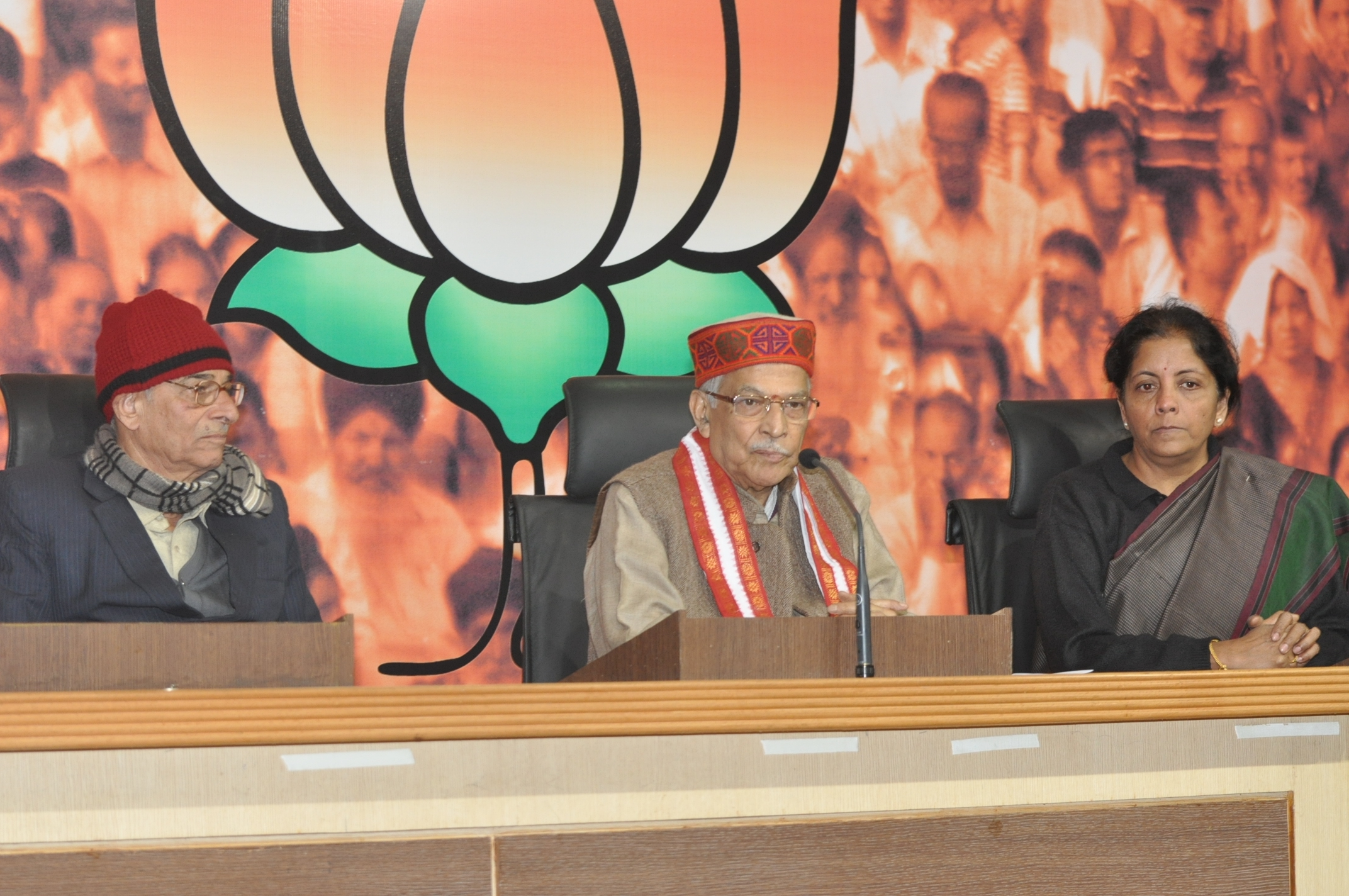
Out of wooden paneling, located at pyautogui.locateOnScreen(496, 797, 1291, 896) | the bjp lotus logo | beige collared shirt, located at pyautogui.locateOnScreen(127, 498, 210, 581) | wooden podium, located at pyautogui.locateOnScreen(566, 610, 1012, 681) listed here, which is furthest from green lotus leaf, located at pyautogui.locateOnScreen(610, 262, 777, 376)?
wooden paneling, located at pyautogui.locateOnScreen(496, 797, 1291, 896)

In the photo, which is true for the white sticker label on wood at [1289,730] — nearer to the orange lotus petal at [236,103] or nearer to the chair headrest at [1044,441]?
the chair headrest at [1044,441]

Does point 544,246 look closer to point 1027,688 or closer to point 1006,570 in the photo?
point 1006,570

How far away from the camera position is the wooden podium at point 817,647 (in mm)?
1354

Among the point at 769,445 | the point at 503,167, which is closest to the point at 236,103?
the point at 503,167

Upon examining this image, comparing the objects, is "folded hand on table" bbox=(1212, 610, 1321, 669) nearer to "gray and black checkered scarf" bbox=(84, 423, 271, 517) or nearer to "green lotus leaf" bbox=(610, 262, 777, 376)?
"green lotus leaf" bbox=(610, 262, 777, 376)

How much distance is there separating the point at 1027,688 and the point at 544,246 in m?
1.83

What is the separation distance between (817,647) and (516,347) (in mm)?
1578

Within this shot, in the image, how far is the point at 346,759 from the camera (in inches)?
44.1

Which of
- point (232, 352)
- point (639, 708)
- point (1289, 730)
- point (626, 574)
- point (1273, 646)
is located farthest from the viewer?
point (232, 352)

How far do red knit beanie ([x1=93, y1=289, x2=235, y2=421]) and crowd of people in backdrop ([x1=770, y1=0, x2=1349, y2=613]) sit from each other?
132 centimetres

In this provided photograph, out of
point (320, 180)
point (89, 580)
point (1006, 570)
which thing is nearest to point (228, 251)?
point (320, 180)

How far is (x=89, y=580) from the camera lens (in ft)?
6.86

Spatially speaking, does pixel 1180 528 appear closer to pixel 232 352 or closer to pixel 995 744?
pixel 995 744

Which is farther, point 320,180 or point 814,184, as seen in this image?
point 814,184
